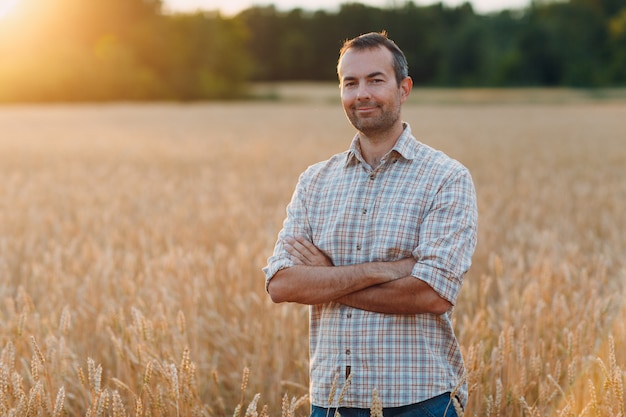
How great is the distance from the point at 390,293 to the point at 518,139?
16730mm

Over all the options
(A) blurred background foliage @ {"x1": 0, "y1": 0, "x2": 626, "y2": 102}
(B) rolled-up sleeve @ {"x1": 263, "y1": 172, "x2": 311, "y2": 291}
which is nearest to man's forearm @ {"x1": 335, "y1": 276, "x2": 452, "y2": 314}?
(B) rolled-up sleeve @ {"x1": 263, "y1": 172, "x2": 311, "y2": 291}

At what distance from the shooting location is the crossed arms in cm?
242

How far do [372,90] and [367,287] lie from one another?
639 mm

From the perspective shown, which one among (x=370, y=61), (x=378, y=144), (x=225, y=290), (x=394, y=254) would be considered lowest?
(x=225, y=290)

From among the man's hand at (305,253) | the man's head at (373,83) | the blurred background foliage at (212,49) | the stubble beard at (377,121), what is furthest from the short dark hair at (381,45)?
the blurred background foliage at (212,49)

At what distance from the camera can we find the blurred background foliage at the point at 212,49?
58.0 metres

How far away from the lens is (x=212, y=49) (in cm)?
6781

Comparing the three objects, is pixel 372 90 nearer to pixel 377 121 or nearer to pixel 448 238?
pixel 377 121

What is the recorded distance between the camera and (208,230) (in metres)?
6.81

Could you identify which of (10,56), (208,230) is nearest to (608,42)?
(10,56)

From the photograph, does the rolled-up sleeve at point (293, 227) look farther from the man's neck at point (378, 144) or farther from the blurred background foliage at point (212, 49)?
the blurred background foliage at point (212, 49)

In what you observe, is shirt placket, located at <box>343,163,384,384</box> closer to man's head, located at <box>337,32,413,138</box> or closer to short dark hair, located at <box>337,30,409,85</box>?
man's head, located at <box>337,32,413,138</box>

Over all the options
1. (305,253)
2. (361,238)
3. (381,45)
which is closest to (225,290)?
(305,253)

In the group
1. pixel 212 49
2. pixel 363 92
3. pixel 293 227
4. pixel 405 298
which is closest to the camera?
pixel 405 298
